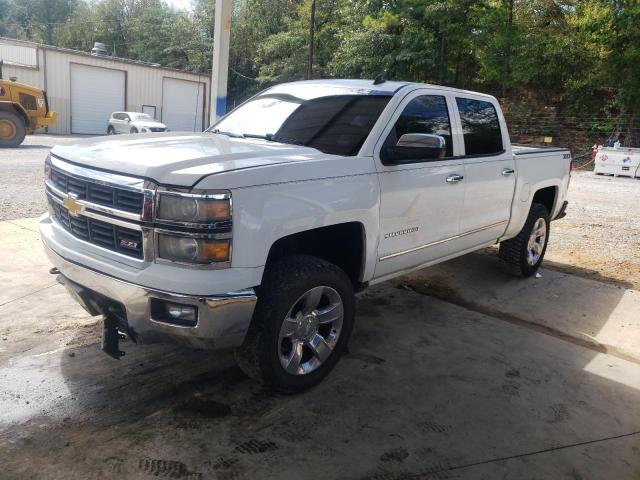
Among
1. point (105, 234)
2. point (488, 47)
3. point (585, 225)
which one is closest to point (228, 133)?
point (105, 234)

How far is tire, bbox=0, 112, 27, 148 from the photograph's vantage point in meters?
17.1

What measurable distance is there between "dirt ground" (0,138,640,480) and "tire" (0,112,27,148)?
14.2 m

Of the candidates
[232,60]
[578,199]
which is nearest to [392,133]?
[578,199]

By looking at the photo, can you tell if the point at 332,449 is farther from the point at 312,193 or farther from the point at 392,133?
the point at 392,133

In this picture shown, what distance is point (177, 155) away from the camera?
3008mm

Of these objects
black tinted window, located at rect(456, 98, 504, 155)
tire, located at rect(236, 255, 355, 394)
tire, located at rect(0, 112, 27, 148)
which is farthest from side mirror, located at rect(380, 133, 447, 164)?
tire, located at rect(0, 112, 27, 148)

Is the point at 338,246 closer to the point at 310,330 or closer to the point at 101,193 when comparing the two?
the point at 310,330

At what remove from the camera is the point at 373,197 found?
353cm

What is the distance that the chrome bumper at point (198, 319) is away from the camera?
271 centimetres

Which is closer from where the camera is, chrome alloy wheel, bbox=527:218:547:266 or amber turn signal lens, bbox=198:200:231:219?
amber turn signal lens, bbox=198:200:231:219

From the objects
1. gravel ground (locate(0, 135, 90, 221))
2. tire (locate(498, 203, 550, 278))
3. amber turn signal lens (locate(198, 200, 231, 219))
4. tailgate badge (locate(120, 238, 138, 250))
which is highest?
amber turn signal lens (locate(198, 200, 231, 219))

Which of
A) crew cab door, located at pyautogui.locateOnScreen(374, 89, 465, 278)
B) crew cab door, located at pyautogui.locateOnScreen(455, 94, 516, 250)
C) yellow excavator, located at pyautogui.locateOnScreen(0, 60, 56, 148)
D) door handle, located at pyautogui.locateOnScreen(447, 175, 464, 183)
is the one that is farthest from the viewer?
yellow excavator, located at pyautogui.locateOnScreen(0, 60, 56, 148)

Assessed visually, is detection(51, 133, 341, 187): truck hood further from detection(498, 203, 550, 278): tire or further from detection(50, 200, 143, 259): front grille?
detection(498, 203, 550, 278): tire

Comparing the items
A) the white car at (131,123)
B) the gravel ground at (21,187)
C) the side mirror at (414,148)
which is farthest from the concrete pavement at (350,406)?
the white car at (131,123)
